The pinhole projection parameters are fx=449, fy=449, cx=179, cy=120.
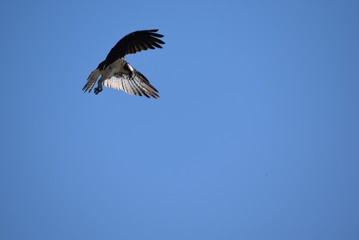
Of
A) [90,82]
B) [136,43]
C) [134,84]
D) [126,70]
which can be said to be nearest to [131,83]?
[134,84]

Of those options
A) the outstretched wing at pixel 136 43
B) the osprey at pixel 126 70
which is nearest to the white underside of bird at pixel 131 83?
the osprey at pixel 126 70

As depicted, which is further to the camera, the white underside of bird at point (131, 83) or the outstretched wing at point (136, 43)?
the white underside of bird at point (131, 83)

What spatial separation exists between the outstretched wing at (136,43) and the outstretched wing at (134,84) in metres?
3.62

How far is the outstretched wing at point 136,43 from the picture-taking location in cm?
1255

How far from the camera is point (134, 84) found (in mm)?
17172

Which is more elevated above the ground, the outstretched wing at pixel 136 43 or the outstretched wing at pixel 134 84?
the outstretched wing at pixel 134 84

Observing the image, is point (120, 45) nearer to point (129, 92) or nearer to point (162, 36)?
point (162, 36)

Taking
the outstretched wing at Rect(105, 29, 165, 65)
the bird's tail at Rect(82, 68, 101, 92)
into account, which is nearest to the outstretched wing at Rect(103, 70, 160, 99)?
the bird's tail at Rect(82, 68, 101, 92)

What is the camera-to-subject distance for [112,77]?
17.0 m

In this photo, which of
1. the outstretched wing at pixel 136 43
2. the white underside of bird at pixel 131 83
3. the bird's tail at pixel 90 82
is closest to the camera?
the outstretched wing at pixel 136 43

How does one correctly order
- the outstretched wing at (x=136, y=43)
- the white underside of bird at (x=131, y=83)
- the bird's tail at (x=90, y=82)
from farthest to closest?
1. the white underside of bird at (x=131, y=83)
2. the bird's tail at (x=90, y=82)
3. the outstretched wing at (x=136, y=43)

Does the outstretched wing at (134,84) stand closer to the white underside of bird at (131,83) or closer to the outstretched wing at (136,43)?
the white underside of bird at (131,83)

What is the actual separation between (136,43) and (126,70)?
393 centimetres

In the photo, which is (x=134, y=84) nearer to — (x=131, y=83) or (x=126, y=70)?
(x=131, y=83)
